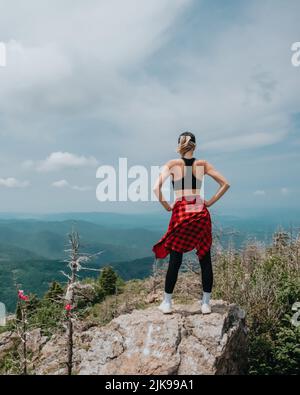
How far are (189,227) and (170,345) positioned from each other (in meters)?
1.83

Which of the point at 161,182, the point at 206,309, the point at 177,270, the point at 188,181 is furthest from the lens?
the point at 206,309

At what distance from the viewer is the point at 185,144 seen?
5672mm

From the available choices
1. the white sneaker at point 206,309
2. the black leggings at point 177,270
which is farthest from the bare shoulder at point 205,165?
the white sneaker at point 206,309

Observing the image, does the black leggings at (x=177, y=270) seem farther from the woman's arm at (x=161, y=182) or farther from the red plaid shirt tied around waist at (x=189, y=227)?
the woman's arm at (x=161, y=182)

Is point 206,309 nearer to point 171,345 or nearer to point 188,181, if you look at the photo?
point 171,345

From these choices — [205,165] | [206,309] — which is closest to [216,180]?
[205,165]

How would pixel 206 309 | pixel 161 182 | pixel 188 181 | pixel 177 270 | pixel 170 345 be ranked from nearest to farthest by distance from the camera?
pixel 170 345 < pixel 161 182 < pixel 188 181 < pixel 177 270 < pixel 206 309

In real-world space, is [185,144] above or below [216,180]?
above

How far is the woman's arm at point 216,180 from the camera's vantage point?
18.7ft

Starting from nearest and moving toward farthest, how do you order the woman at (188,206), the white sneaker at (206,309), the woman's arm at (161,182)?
the woman's arm at (161,182) → the woman at (188,206) → the white sneaker at (206,309)
